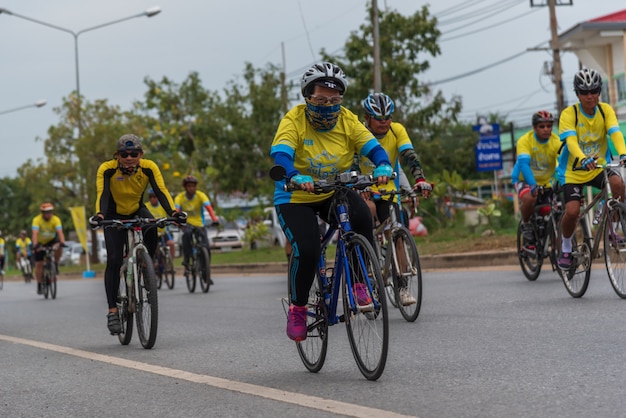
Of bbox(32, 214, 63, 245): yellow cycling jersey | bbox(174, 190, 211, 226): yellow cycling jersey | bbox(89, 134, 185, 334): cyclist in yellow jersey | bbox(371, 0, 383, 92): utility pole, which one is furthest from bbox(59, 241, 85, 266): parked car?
bbox(89, 134, 185, 334): cyclist in yellow jersey

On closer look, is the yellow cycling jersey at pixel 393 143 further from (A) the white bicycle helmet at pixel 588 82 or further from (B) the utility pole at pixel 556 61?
(B) the utility pole at pixel 556 61

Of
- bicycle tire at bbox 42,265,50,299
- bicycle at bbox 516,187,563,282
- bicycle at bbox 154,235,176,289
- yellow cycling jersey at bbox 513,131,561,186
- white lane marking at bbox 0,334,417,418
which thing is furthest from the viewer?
bicycle tire at bbox 42,265,50,299

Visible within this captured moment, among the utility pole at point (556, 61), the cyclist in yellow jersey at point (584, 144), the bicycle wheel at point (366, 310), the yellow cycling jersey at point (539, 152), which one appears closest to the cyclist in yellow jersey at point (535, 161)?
the yellow cycling jersey at point (539, 152)

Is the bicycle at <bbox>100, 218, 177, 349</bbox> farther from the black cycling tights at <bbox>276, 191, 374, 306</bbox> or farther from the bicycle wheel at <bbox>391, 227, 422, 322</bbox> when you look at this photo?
the black cycling tights at <bbox>276, 191, 374, 306</bbox>

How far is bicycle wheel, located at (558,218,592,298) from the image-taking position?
9961 millimetres

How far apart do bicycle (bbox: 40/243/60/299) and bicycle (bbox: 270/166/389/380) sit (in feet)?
45.0

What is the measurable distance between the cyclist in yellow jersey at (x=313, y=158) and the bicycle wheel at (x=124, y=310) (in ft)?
9.77

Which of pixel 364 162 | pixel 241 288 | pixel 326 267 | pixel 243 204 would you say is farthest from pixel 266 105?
pixel 243 204

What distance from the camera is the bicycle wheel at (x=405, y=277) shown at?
9.29 meters

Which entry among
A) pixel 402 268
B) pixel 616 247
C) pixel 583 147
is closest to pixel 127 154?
pixel 402 268

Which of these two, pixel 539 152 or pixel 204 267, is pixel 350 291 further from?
pixel 204 267

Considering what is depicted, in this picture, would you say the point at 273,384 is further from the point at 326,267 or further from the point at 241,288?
the point at 241,288

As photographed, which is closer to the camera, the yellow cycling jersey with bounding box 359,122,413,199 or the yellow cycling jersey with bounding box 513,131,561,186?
the yellow cycling jersey with bounding box 359,122,413,199

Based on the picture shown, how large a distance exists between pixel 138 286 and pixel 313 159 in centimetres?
309
